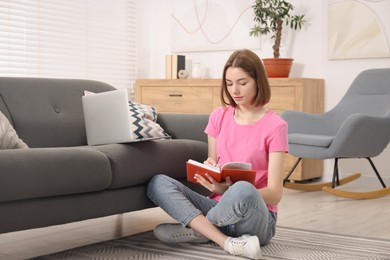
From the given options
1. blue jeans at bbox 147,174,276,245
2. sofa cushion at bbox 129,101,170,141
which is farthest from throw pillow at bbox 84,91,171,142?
blue jeans at bbox 147,174,276,245

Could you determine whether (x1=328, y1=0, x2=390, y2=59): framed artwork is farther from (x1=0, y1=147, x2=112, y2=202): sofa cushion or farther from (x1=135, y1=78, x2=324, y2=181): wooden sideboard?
(x1=0, y1=147, x2=112, y2=202): sofa cushion

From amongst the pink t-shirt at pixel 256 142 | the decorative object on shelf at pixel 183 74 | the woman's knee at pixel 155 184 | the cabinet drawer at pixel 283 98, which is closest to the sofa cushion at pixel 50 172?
the woman's knee at pixel 155 184

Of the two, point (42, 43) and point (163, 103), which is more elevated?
point (42, 43)

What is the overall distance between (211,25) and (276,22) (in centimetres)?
86

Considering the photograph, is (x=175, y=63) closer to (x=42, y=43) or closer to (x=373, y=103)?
(x=42, y=43)

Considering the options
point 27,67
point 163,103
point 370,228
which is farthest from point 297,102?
point 27,67

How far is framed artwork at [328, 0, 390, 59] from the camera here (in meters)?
5.24

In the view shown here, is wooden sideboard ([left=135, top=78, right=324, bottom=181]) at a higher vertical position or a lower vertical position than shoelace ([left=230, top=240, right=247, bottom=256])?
higher

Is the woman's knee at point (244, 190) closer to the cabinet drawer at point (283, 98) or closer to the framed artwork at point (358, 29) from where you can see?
the cabinet drawer at point (283, 98)

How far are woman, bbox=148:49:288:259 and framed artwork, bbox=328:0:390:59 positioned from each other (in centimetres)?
277

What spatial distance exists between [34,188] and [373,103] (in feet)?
10.4

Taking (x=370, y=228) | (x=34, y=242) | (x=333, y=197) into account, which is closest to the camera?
(x=34, y=242)

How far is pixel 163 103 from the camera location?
5.95 m

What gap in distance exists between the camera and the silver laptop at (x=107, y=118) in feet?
9.74
